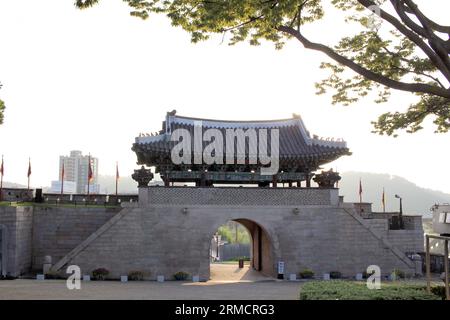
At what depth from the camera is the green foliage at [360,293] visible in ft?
32.1

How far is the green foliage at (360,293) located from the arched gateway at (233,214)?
463 inches

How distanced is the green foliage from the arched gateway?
11.8 m

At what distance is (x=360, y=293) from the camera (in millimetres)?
10250

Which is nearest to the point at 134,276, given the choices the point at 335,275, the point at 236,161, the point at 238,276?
the point at 238,276

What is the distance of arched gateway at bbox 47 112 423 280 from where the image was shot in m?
22.4

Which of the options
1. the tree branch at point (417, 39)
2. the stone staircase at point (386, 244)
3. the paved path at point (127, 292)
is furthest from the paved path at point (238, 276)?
the tree branch at point (417, 39)

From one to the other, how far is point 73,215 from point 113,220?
327 cm

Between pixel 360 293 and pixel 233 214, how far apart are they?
1340 centimetres

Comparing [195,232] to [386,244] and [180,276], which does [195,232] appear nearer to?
[180,276]

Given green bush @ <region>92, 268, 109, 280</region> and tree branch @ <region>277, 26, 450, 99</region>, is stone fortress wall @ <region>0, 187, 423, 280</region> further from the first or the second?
tree branch @ <region>277, 26, 450, 99</region>

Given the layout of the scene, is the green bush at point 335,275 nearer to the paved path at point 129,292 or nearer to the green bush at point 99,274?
the paved path at point 129,292

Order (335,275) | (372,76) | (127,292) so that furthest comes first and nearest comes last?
(335,275)
(127,292)
(372,76)

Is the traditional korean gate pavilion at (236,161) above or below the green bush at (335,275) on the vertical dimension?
above
